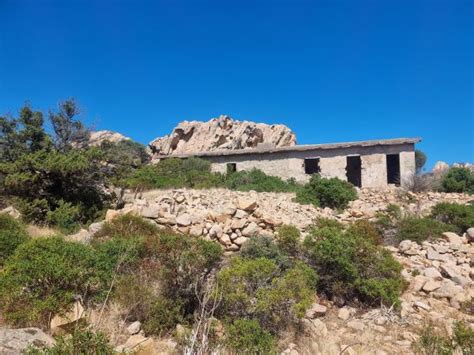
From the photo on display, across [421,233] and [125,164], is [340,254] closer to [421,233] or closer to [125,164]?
[421,233]

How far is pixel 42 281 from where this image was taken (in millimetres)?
3893

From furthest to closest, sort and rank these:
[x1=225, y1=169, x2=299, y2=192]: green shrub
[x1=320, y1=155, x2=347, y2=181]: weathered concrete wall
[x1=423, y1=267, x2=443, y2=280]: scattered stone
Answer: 1. [x1=320, y1=155, x2=347, y2=181]: weathered concrete wall
2. [x1=225, y1=169, x2=299, y2=192]: green shrub
3. [x1=423, y1=267, x2=443, y2=280]: scattered stone

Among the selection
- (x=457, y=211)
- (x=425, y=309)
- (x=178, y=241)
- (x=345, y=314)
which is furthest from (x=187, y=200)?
(x=457, y=211)

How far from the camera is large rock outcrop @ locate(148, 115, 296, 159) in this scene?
2797cm

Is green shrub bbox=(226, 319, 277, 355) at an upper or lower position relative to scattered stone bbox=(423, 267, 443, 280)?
lower

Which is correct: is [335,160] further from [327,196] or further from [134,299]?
[134,299]

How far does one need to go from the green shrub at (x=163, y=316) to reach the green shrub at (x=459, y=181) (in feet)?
58.1

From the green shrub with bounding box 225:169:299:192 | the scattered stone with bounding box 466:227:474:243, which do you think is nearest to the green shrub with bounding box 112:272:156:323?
the scattered stone with bounding box 466:227:474:243

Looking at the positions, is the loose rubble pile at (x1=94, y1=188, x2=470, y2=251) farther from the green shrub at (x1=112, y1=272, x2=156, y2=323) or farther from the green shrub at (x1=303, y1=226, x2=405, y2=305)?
the green shrub at (x1=112, y1=272, x2=156, y2=323)

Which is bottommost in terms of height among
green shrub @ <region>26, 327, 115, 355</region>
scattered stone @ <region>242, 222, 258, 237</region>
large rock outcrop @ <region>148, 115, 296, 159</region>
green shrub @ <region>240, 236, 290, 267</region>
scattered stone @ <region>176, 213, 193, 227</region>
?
green shrub @ <region>26, 327, 115, 355</region>

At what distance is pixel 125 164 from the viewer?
11.9m

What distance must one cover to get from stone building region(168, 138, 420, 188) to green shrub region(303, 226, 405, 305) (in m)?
11.9

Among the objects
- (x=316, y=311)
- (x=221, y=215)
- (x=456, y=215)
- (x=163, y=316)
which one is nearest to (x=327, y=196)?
(x=456, y=215)

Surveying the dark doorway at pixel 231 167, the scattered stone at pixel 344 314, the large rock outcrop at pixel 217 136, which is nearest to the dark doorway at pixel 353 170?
the dark doorway at pixel 231 167
